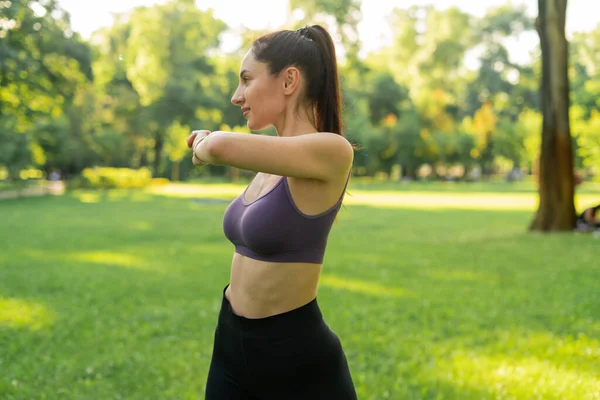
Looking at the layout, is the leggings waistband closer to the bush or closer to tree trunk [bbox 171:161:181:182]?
the bush

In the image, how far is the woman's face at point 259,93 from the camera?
207 centimetres

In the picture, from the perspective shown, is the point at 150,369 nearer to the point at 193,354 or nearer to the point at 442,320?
the point at 193,354

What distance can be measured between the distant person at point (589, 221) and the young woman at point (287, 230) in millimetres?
15635

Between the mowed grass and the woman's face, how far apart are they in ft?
5.14

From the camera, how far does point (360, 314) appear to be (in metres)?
7.82

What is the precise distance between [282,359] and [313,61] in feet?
3.36

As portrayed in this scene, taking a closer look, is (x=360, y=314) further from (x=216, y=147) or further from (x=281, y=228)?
(x=216, y=147)

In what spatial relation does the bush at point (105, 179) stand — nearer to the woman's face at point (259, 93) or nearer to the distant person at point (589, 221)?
the distant person at point (589, 221)

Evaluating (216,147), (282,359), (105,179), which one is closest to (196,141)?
(216,147)

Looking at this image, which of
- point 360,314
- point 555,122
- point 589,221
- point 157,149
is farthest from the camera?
point 157,149

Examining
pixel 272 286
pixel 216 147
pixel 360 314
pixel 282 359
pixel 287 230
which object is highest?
pixel 216 147

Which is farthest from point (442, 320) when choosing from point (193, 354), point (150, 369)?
point (150, 369)

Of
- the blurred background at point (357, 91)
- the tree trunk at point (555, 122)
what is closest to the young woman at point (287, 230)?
the tree trunk at point (555, 122)

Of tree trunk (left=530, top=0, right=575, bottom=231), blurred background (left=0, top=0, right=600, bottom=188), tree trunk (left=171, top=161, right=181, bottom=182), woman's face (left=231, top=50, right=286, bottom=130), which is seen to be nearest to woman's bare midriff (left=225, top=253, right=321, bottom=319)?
woman's face (left=231, top=50, right=286, bottom=130)
